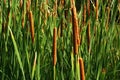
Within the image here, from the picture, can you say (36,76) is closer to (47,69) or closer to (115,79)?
(47,69)

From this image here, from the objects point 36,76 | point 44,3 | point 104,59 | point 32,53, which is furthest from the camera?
point 44,3

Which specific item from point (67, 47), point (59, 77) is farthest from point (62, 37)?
point (59, 77)

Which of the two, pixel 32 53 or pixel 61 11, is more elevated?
pixel 61 11

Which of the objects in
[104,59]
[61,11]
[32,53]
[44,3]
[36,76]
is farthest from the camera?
[44,3]

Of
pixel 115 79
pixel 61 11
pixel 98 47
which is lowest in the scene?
pixel 115 79

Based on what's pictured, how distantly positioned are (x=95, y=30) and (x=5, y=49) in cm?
41

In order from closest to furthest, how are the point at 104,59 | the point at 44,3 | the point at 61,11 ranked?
the point at 104,59
the point at 61,11
the point at 44,3

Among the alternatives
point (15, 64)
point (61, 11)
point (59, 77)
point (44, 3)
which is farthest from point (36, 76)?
point (44, 3)

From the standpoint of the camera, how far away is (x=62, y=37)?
1.30 m

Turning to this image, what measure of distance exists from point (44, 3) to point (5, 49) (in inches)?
16.6

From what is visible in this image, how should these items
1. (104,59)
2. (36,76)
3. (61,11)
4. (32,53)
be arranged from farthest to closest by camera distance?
1. (61,11)
2. (104,59)
3. (32,53)
4. (36,76)

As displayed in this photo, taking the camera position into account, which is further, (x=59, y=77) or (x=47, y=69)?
(x=47, y=69)

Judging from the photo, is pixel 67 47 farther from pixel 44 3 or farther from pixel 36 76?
pixel 44 3

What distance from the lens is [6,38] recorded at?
4.12 ft
